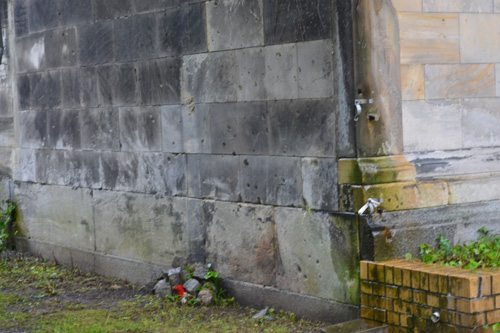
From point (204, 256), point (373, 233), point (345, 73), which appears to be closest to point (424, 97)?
point (345, 73)

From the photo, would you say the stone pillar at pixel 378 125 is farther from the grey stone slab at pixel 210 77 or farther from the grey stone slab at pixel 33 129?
the grey stone slab at pixel 33 129

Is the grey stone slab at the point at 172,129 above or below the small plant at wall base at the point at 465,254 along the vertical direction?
above

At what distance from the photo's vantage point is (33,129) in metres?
9.79

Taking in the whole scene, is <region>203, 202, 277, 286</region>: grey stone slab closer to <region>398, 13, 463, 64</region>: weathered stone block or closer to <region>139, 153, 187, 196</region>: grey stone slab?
<region>139, 153, 187, 196</region>: grey stone slab

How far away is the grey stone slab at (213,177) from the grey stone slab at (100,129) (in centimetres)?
127

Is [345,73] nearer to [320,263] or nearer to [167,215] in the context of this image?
[320,263]

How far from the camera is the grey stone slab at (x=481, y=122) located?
6613mm

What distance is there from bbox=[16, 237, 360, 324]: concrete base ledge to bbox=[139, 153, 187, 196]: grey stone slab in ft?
2.69

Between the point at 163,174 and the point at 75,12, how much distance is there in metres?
2.36

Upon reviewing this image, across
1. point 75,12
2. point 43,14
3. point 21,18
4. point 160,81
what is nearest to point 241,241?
point 160,81

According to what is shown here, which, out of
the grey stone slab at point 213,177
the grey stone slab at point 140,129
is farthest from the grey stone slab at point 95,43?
the grey stone slab at point 213,177

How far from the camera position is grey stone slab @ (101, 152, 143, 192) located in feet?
27.0

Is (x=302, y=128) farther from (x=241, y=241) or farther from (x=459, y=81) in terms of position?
(x=459, y=81)

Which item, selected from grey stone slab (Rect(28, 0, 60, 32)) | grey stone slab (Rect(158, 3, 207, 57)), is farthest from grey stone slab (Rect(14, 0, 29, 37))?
grey stone slab (Rect(158, 3, 207, 57))
